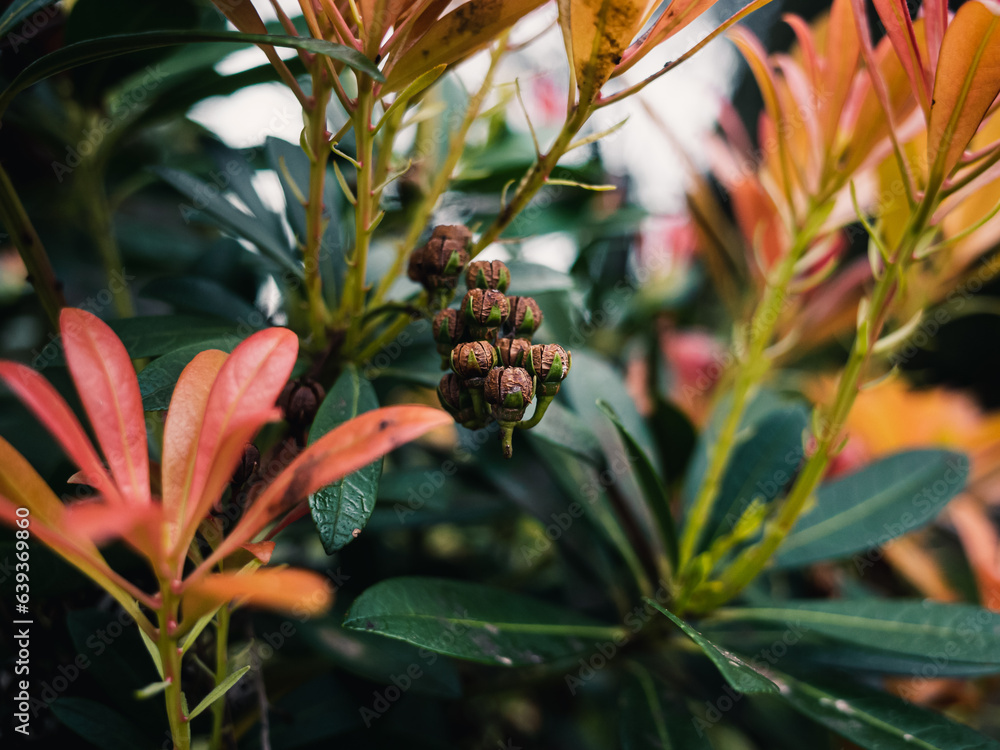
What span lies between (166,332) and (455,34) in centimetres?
42

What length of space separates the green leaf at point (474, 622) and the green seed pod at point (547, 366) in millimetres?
246

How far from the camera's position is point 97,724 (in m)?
Result: 0.58

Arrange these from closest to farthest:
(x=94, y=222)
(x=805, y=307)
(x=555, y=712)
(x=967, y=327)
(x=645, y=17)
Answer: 1. (x=645, y=17)
2. (x=94, y=222)
3. (x=555, y=712)
4. (x=805, y=307)
5. (x=967, y=327)

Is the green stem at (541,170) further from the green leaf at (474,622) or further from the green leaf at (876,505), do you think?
the green leaf at (876,505)

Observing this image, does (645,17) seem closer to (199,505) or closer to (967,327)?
(199,505)

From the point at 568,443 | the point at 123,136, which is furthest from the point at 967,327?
the point at 123,136

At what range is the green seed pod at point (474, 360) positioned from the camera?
55 centimetres

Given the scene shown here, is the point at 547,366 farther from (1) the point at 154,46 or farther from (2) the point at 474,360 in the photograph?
(1) the point at 154,46

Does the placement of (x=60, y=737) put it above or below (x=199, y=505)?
below

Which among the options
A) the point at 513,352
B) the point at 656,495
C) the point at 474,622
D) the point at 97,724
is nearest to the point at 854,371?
the point at 656,495

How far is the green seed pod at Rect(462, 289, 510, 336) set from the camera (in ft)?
1.88

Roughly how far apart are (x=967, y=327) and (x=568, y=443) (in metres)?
1.81

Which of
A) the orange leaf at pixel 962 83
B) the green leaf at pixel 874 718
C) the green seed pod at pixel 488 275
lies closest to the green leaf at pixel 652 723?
the green leaf at pixel 874 718

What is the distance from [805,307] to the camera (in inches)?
56.6
